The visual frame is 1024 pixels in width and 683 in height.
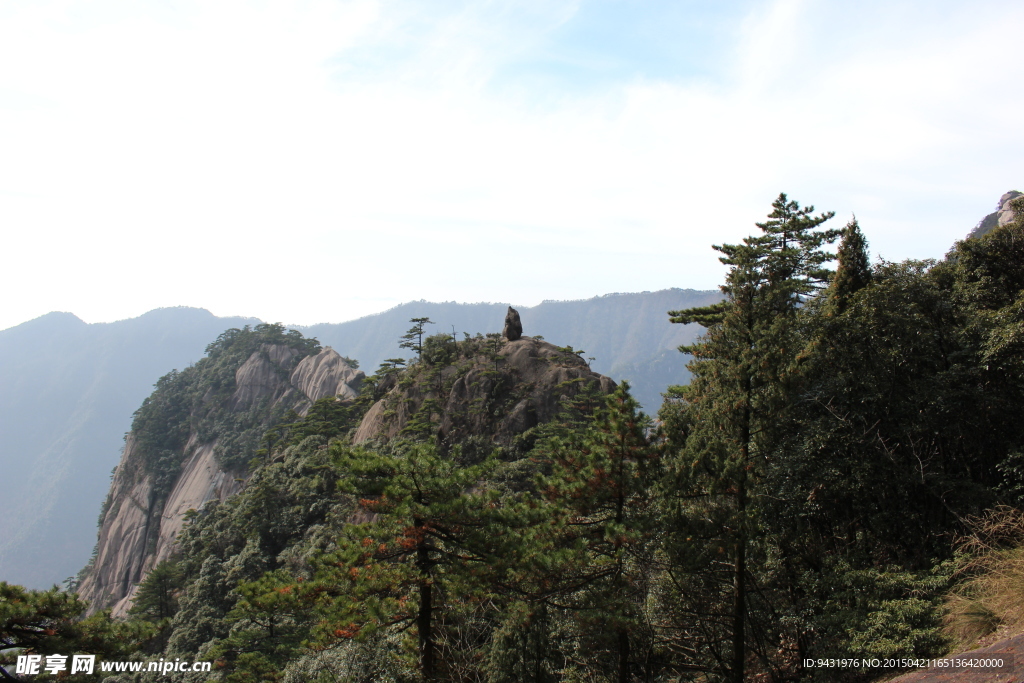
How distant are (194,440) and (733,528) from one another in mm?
69599

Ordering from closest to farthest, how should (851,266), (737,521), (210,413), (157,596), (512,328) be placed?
1. (737,521)
2. (851,266)
3. (157,596)
4. (512,328)
5. (210,413)

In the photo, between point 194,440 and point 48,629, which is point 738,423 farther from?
point 194,440

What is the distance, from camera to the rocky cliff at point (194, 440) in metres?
56.7

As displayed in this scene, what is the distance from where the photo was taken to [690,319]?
19.9 m

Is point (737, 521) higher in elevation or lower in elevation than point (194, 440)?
higher

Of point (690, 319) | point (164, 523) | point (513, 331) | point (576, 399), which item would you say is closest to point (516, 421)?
point (576, 399)

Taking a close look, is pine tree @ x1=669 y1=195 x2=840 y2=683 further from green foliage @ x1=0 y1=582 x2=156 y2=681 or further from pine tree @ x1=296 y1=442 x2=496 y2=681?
green foliage @ x1=0 y1=582 x2=156 y2=681

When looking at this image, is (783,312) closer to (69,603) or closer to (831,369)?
(831,369)

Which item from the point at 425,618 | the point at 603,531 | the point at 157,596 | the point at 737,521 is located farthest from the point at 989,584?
the point at 157,596

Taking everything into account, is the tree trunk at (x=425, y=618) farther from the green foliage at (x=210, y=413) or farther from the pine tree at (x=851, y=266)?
the green foliage at (x=210, y=413)

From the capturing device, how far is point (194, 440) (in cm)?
6556

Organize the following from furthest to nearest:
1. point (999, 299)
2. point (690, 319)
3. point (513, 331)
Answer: point (513, 331), point (690, 319), point (999, 299)

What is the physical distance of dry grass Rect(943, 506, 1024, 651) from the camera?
311 inches

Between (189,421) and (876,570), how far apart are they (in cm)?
7476
